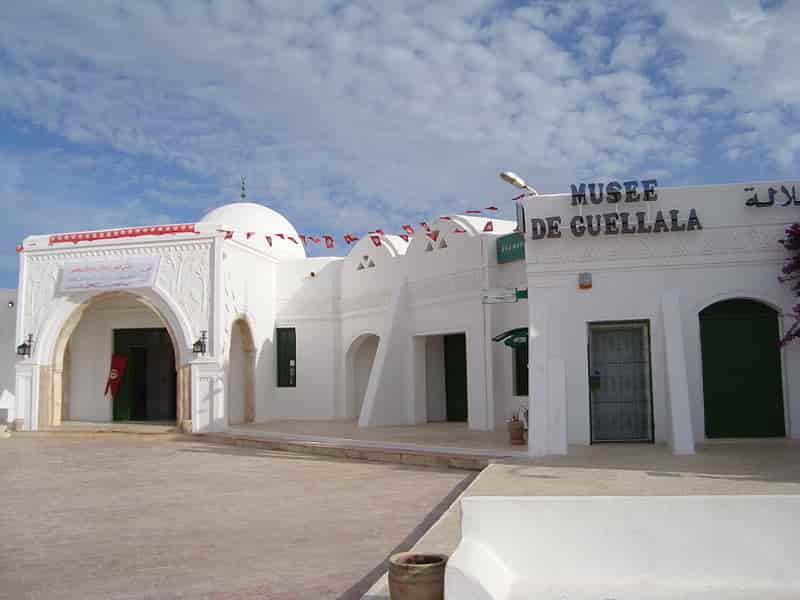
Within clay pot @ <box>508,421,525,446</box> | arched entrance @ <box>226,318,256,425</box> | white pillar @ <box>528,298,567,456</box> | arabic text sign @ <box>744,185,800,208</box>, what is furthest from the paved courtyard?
arabic text sign @ <box>744,185,800,208</box>

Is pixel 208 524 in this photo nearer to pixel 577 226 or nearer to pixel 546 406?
pixel 546 406

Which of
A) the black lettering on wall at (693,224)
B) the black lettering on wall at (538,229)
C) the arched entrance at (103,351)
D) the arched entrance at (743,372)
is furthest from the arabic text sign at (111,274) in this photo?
the arched entrance at (743,372)

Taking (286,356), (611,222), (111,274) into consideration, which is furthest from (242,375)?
(611,222)

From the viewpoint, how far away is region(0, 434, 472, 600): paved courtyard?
5070 mm

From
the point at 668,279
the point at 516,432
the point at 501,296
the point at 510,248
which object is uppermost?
the point at 510,248

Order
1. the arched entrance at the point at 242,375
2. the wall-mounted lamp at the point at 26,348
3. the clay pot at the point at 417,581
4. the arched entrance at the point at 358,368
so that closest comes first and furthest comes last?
1. the clay pot at the point at 417,581
2. the wall-mounted lamp at the point at 26,348
3. the arched entrance at the point at 242,375
4. the arched entrance at the point at 358,368

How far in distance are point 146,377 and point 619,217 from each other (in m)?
15.3

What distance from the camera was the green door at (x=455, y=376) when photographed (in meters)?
16.7

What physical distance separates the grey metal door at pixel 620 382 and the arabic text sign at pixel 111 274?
10434 mm

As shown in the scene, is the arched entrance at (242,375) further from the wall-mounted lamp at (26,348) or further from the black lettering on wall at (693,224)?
the black lettering on wall at (693,224)

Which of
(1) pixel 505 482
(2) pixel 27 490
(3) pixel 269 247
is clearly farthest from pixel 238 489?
(3) pixel 269 247

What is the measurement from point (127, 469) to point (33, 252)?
912 centimetres

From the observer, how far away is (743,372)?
440 inches

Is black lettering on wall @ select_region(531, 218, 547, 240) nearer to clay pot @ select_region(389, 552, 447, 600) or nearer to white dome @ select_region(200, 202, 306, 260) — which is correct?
clay pot @ select_region(389, 552, 447, 600)
